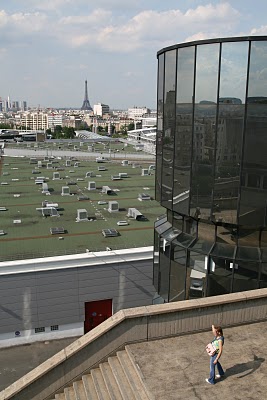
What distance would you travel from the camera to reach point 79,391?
10.4 metres

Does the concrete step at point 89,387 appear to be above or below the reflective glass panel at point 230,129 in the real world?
below

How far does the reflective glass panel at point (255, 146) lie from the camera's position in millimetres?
11102

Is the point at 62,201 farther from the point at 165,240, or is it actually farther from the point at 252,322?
the point at 252,322

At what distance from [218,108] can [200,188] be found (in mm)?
2678

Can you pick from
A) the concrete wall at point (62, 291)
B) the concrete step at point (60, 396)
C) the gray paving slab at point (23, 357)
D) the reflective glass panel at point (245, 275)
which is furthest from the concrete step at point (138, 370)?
the gray paving slab at point (23, 357)

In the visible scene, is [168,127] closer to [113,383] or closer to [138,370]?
[138,370]

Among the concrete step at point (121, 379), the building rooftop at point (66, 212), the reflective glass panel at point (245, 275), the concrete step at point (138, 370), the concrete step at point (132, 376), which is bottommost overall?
the building rooftop at point (66, 212)

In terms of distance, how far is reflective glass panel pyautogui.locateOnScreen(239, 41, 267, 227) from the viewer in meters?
11.1

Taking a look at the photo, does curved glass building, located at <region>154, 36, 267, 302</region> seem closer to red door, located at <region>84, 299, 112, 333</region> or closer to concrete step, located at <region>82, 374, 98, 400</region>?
concrete step, located at <region>82, 374, 98, 400</region>

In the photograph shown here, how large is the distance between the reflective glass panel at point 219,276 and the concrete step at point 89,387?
4995mm

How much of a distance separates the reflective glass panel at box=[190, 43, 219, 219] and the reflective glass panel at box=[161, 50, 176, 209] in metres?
1.20

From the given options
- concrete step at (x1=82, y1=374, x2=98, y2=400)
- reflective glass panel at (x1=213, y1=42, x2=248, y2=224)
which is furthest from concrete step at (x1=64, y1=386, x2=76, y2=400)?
reflective glass panel at (x1=213, y1=42, x2=248, y2=224)

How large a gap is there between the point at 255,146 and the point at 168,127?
134 inches

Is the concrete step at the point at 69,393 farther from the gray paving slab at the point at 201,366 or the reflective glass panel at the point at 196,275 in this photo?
the reflective glass panel at the point at 196,275
